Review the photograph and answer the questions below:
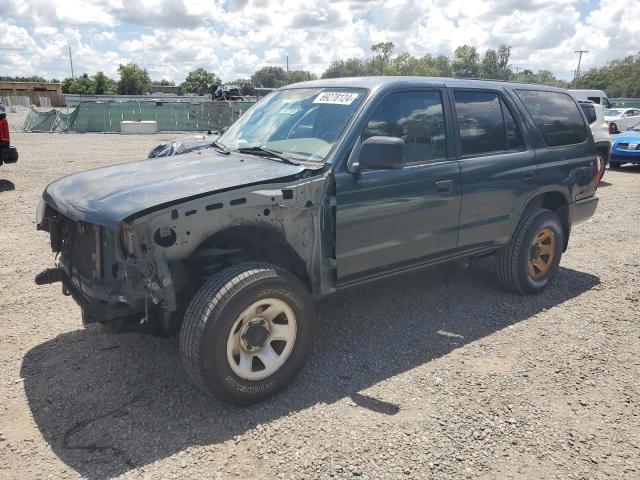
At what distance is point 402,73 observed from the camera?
87.8 m

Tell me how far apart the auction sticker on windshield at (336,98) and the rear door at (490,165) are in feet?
3.11

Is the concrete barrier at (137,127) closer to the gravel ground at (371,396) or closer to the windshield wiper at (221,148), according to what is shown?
the gravel ground at (371,396)

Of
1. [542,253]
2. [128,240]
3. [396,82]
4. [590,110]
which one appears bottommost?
[542,253]

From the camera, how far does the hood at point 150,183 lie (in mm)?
2885

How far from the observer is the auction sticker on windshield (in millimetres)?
3768

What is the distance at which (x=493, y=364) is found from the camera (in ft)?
12.2

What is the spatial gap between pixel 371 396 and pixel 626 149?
13486 millimetres

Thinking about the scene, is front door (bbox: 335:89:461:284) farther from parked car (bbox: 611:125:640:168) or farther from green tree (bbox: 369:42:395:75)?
green tree (bbox: 369:42:395:75)

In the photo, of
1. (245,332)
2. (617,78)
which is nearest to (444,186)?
(245,332)

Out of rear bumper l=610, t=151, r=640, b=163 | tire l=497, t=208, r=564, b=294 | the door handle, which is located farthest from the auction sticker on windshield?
rear bumper l=610, t=151, r=640, b=163

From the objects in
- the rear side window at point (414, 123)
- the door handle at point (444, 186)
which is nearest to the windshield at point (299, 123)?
the rear side window at point (414, 123)

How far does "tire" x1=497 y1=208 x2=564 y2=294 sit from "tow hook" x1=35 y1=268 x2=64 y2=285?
3.72 m

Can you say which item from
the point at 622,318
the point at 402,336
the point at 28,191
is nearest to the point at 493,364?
the point at 402,336

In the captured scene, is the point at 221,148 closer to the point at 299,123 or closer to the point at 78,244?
the point at 299,123
